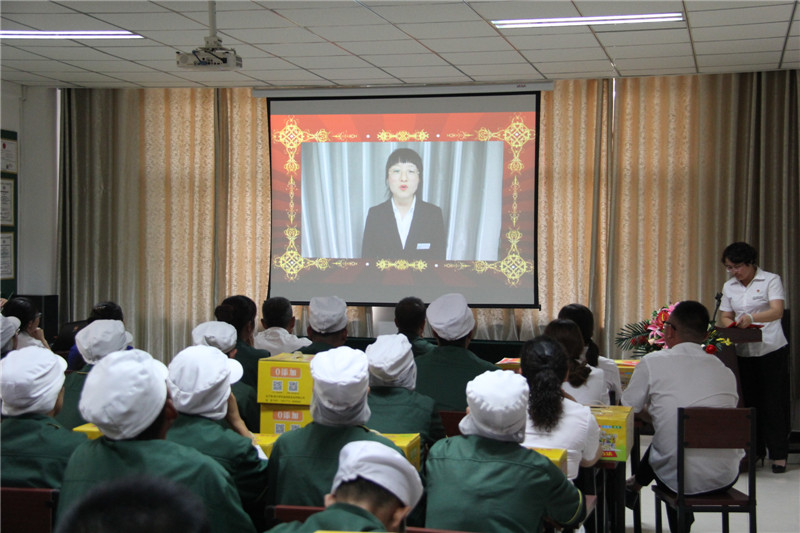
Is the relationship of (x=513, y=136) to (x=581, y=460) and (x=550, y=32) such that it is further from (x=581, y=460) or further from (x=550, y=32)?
(x=581, y=460)

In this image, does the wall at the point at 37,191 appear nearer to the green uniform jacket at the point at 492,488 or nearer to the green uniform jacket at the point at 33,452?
the green uniform jacket at the point at 33,452

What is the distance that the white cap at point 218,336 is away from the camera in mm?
3629

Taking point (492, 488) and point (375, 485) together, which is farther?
point (492, 488)

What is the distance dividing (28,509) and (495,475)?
4.51 ft

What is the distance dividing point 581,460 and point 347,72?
4732mm

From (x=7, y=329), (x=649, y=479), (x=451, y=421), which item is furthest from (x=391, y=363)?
(x=7, y=329)

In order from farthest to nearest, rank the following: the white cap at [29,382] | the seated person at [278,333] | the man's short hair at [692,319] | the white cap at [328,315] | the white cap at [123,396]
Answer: the seated person at [278,333], the white cap at [328,315], the man's short hair at [692,319], the white cap at [29,382], the white cap at [123,396]

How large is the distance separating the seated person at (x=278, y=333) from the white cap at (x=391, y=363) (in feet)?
5.69

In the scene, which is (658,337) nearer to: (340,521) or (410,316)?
(410,316)

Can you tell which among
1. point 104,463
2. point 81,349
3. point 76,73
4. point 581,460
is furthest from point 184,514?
point 76,73

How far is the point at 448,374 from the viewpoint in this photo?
3.67 metres

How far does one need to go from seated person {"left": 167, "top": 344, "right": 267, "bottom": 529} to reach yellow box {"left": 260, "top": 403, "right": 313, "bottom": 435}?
2.53 ft

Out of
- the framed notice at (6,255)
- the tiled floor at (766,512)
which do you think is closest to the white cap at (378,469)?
the tiled floor at (766,512)

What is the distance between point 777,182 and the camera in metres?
6.44
